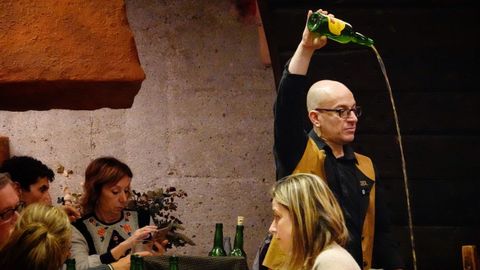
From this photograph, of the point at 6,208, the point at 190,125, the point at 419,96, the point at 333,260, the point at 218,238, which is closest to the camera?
the point at 333,260

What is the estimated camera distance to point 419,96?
5195mm

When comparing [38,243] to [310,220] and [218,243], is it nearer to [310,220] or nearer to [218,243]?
[310,220]

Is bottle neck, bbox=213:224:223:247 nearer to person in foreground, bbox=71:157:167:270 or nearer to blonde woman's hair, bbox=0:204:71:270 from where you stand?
person in foreground, bbox=71:157:167:270

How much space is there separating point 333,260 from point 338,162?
3.02 feet

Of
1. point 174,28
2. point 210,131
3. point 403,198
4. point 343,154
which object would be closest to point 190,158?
point 210,131

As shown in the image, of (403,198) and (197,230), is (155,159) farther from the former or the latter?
(403,198)

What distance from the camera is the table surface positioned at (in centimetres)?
379

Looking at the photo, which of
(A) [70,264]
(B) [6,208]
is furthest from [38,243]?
(A) [70,264]

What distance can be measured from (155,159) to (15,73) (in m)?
1.80

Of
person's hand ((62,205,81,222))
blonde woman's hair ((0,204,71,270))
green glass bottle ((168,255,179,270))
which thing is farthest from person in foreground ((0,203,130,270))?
person's hand ((62,205,81,222))

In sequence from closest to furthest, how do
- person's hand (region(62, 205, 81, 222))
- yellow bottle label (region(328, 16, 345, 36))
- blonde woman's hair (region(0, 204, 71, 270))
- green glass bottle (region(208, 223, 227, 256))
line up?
blonde woman's hair (region(0, 204, 71, 270)), yellow bottle label (region(328, 16, 345, 36)), person's hand (region(62, 205, 81, 222)), green glass bottle (region(208, 223, 227, 256))

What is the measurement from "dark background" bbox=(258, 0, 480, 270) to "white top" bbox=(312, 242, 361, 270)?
188 centimetres

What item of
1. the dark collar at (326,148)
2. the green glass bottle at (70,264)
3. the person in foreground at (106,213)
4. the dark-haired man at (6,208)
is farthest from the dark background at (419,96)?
the dark-haired man at (6,208)

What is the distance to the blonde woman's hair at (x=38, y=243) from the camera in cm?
309
